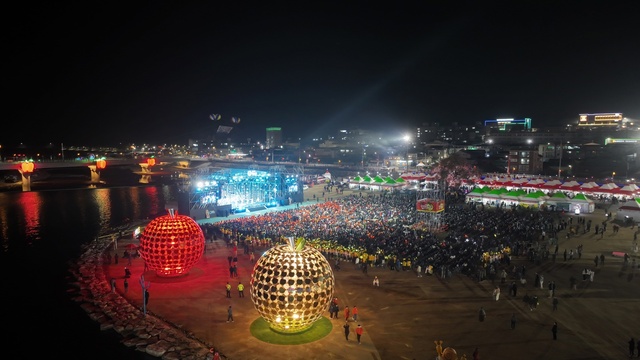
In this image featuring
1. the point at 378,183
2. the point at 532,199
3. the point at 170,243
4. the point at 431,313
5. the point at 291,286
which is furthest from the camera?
the point at 378,183

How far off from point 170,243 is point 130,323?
4.31m

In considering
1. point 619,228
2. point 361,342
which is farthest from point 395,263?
point 619,228

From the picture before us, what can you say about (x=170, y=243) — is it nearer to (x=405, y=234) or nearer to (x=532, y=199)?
(x=405, y=234)

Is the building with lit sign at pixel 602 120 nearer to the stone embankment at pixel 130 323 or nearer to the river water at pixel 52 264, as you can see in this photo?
the river water at pixel 52 264

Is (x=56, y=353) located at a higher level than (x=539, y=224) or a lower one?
lower

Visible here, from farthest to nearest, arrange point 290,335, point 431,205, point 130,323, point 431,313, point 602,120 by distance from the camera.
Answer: point 602,120 → point 431,205 → point 431,313 → point 130,323 → point 290,335

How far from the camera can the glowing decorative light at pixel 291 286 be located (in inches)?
523

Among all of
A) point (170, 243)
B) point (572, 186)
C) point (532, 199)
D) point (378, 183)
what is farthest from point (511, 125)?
point (170, 243)

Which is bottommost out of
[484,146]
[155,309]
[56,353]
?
[56,353]

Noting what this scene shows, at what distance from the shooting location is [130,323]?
632 inches

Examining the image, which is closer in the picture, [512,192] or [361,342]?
[361,342]

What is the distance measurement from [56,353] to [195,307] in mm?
5211

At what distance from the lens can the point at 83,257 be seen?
85.5 ft

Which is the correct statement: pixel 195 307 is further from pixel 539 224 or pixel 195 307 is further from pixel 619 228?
pixel 619 228
